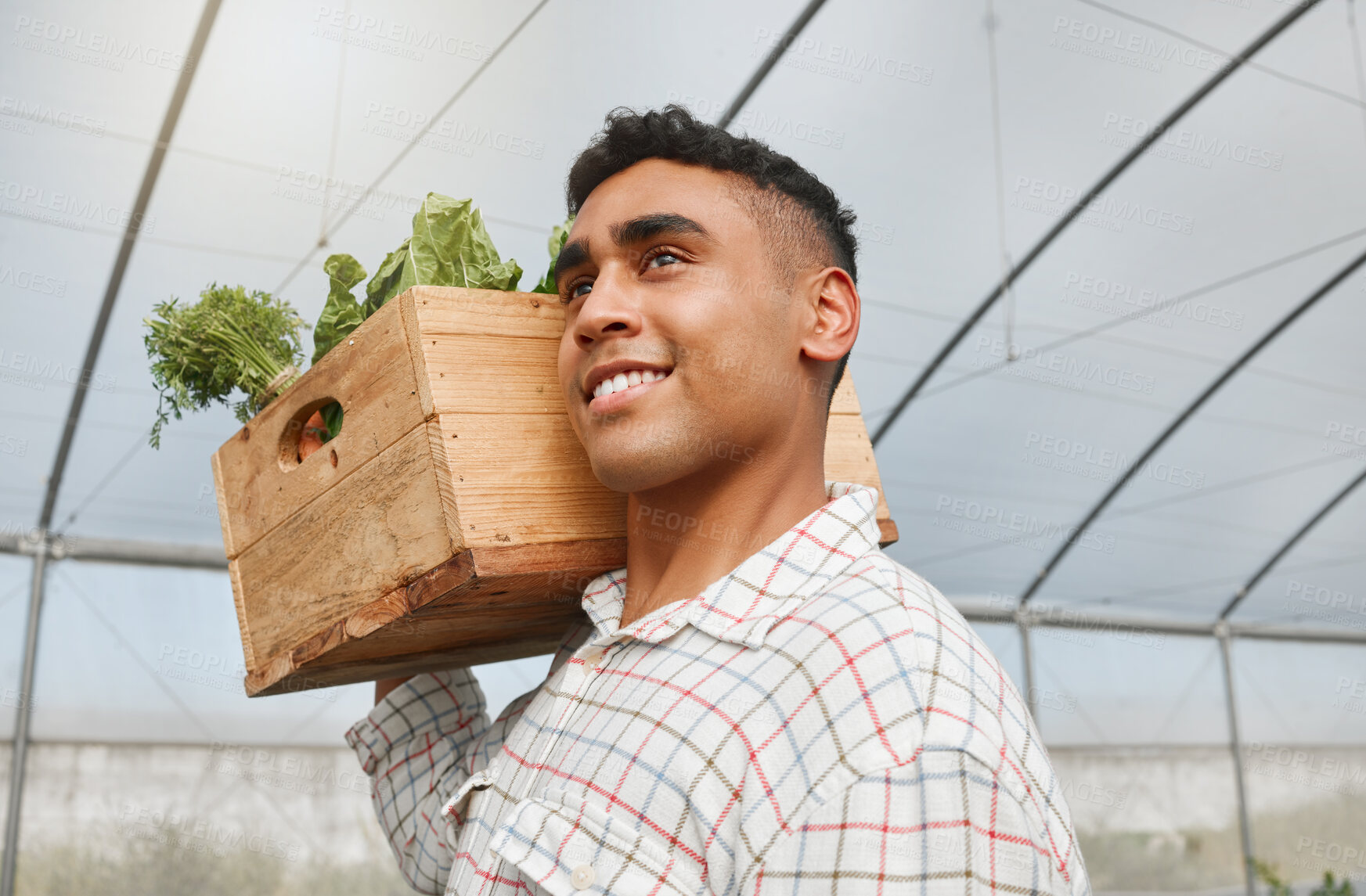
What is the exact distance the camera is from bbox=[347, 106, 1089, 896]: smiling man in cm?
108

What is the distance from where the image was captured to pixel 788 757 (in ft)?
3.79

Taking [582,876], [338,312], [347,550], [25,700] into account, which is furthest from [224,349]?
[25,700]

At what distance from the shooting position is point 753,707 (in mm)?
1232

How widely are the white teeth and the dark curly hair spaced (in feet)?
0.86

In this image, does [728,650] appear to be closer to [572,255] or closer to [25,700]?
[572,255]

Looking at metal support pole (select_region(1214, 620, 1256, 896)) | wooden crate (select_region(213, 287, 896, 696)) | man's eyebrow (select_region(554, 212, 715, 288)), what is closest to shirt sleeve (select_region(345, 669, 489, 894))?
wooden crate (select_region(213, 287, 896, 696))

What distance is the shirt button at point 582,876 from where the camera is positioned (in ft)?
3.96

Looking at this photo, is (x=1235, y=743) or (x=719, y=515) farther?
(x=1235, y=743)

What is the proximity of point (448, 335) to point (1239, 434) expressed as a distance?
872 centimetres

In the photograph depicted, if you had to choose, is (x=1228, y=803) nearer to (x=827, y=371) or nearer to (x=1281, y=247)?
(x=1281, y=247)

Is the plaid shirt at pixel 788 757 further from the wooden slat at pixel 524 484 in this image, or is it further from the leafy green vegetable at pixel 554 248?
the leafy green vegetable at pixel 554 248

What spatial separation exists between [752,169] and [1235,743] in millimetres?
12645

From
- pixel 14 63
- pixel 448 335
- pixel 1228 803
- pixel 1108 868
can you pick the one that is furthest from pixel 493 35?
pixel 1228 803

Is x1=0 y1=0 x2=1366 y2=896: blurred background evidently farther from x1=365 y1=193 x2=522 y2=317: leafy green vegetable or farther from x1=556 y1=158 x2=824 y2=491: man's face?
x1=556 y1=158 x2=824 y2=491: man's face
